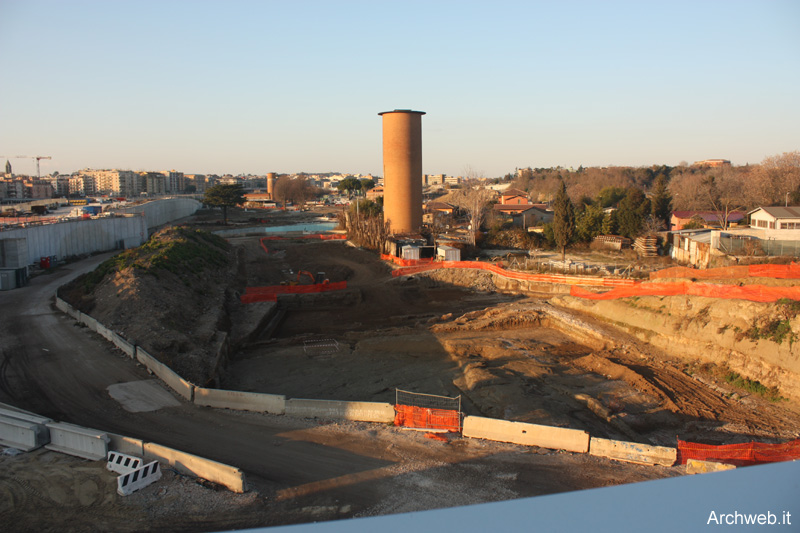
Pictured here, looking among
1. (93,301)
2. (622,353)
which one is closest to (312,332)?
(93,301)

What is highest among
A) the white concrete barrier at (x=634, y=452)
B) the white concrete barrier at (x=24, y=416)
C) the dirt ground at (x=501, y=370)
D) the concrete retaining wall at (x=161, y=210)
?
the concrete retaining wall at (x=161, y=210)

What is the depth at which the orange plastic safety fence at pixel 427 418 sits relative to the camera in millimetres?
11336

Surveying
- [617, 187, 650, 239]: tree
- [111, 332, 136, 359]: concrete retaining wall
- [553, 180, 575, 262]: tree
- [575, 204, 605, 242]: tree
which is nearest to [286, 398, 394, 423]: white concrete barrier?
[111, 332, 136, 359]: concrete retaining wall

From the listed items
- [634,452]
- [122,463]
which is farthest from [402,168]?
[122,463]

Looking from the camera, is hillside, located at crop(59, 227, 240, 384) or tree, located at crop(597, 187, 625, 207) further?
tree, located at crop(597, 187, 625, 207)

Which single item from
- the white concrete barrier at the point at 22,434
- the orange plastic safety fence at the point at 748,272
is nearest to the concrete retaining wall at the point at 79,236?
the white concrete barrier at the point at 22,434

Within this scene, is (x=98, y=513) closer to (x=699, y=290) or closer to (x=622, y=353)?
(x=622, y=353)

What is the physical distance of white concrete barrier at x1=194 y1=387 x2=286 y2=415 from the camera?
12203 mm

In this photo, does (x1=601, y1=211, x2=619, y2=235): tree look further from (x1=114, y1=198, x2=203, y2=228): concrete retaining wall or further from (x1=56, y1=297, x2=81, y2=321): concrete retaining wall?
(x1=114, y1=198, x2=203, y2=228): concrete retaining wall

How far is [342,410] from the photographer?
11.9m

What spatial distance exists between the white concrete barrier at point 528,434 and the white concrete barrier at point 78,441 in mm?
7027

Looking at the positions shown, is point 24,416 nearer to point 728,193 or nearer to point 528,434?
point 528,434

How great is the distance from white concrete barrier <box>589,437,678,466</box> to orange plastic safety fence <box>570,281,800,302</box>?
10.9m

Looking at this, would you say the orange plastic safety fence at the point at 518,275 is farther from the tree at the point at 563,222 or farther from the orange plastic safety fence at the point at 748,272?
the tree at the point at 563,222
